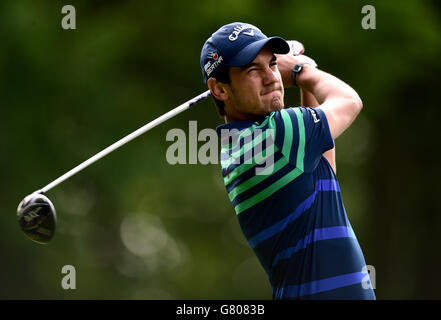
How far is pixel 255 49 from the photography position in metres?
3.61

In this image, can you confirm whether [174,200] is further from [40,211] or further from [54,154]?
[40,211]

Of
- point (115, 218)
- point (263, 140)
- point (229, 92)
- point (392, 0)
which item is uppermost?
point (392, 0)

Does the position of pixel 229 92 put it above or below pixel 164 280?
above

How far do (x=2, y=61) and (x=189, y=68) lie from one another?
239 cm

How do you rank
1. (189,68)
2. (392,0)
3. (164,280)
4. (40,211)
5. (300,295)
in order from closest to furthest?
(300,295) → (40,211) → (392,0) → (189,68) → (164,280)

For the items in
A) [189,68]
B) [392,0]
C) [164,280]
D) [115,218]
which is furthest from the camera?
[164,280]

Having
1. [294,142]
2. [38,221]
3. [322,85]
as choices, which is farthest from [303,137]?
[38,221]

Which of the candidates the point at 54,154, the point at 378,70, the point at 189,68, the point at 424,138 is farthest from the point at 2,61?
the point at 424,138

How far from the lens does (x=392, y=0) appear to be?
9.29m

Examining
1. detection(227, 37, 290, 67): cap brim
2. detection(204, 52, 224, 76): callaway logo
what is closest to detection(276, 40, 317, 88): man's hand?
detection(227, 37, 290, 67): cap brim

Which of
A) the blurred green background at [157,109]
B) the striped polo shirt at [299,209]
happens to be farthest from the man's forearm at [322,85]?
the blurred green background at [157,109]

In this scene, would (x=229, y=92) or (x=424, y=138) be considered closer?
(x=229, y=92)

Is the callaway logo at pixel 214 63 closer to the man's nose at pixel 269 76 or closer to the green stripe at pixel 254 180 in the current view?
the man's nose at pixel 269 76

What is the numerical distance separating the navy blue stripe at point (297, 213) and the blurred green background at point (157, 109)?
19.5 feet
